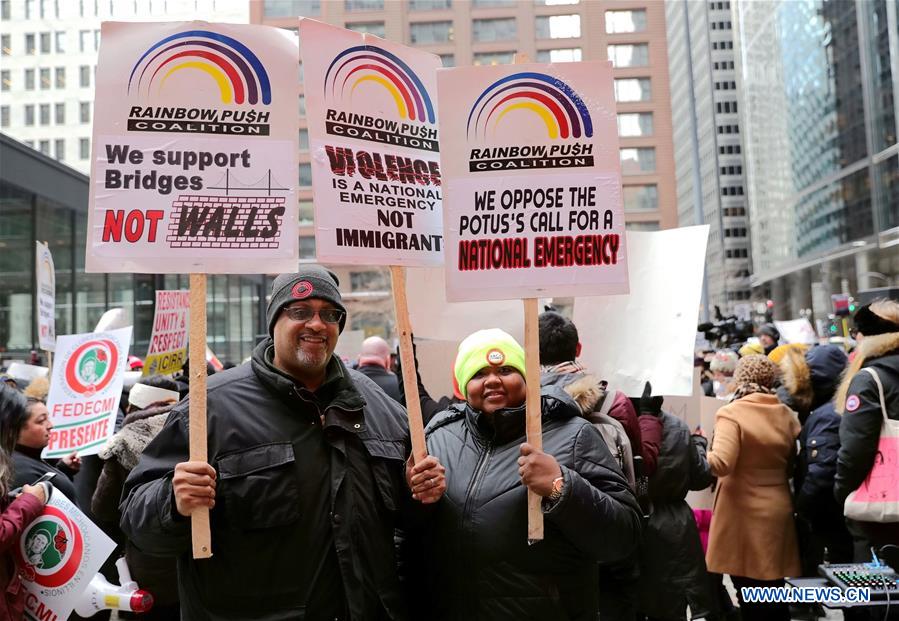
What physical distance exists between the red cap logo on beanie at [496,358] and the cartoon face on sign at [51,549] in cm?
206

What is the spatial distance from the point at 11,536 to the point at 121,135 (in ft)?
6.07

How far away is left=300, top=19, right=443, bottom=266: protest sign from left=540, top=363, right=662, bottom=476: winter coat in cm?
105

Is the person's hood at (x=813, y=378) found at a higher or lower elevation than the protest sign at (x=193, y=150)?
lower

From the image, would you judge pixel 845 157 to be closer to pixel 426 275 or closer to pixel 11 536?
pixel 426 275

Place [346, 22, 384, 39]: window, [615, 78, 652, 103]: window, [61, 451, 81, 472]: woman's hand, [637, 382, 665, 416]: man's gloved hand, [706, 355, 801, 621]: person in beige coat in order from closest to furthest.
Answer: [637, 382, 665, 416]: man's gloved hand → [706, 355, 801, 621]: person in beige coat → [61, 451, 81, 472]: woman's hand → [346, 22, 384, 39]: window → [615, 78, 652, 103]: window

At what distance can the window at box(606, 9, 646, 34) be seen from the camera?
64562 millimetres

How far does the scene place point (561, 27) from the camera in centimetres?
6309

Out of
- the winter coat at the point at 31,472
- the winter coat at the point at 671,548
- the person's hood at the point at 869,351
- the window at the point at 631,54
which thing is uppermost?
the window at the point at 631,54

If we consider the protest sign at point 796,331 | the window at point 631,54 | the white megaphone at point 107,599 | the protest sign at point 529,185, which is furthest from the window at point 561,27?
the white megaphone at point 107,599

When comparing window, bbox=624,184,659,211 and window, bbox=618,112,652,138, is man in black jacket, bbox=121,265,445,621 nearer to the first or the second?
window, bbox=624,184,659,211

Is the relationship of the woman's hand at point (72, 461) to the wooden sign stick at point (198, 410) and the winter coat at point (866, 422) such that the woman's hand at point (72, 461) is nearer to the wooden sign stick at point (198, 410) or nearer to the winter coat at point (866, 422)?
the wooden sign stick at point (198, 410)

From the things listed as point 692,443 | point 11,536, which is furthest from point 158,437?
point 692,443

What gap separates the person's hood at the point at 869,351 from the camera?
202 inches
